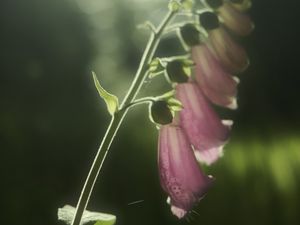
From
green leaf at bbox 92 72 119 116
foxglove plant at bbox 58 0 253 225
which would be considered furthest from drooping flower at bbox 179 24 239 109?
green leaf at bbox 92 72 119 116

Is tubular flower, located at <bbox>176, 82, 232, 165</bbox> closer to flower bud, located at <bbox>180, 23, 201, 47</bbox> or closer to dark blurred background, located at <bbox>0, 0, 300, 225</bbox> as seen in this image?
flower bud, located at <bbox>180, 23, 201, 47</bbox>

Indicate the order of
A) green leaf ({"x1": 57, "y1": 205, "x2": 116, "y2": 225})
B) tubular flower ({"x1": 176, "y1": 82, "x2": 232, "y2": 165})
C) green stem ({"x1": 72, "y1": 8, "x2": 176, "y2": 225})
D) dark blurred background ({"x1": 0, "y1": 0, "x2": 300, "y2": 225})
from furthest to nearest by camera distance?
dark blurred background ({"x1": 0, "y1": 0, "x2": 300, "y2": 225}) → tubular flower ({"x1": 176, "y1": 82, "x2": 232, "y2": 165}) → green leaf ({"x1": 57, "y1": 205, "x2": 116, "y2": 225}) → green stem ({"x1": 72, "y1": 8, "x2": 176, "y2": 225})

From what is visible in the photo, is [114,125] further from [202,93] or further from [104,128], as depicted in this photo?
[104,128]

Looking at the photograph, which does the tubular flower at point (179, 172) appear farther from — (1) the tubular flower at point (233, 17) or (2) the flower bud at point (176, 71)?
(1) the tubular flower at point (233, 17)

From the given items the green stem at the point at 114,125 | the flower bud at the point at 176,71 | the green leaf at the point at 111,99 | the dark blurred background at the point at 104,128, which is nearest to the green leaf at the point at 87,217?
the green stem at the point at 114,125

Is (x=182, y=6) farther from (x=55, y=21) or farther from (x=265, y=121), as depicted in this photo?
(x=55, y=21)

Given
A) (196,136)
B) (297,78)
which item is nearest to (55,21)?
(297,78)
